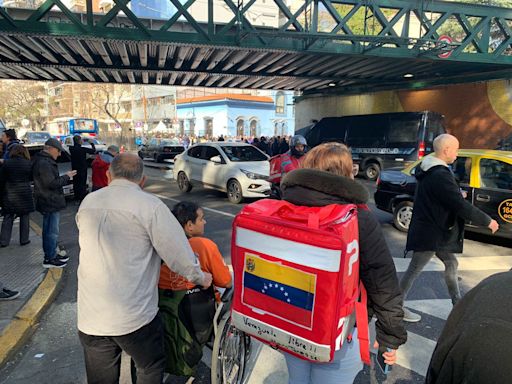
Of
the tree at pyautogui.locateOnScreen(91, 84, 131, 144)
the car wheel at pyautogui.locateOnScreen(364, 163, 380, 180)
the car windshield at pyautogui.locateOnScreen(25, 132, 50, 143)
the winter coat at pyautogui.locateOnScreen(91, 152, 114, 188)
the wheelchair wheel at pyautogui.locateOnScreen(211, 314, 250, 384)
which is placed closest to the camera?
the wheelchair wheel at pyautogui.locateOnScreen(211, 314, 250, 384)

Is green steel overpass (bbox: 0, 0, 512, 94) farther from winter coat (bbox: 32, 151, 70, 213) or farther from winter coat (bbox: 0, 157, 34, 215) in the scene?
winter coat (bbox: 32, 151, 70, 213)

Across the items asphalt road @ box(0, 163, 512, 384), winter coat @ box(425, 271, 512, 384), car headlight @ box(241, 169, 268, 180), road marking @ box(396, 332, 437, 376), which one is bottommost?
asphalt road @ box(0, 163, 512, 384)

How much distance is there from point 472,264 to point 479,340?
563cm

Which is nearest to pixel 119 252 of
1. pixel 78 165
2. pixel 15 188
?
pixel 15 188

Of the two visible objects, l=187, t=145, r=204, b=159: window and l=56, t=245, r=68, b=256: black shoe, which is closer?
l=56, t=245, r=68, b=256: black shoe

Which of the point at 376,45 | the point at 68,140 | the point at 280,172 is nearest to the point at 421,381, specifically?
the point at 280,172

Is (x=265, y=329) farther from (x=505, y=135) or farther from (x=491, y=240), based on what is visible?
(x=505, y=135)

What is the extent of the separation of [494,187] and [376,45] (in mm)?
7754

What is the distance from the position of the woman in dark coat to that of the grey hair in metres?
4.63

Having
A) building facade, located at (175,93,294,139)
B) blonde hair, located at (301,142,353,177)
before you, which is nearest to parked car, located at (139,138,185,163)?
blonde hair, located at (301,142,353,177)

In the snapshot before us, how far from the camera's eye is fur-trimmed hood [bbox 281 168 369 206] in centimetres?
172

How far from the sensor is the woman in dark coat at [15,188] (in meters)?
5.95

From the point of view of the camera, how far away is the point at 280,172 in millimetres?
6785

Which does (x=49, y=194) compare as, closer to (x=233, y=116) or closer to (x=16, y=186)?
(x=16, y=186)
